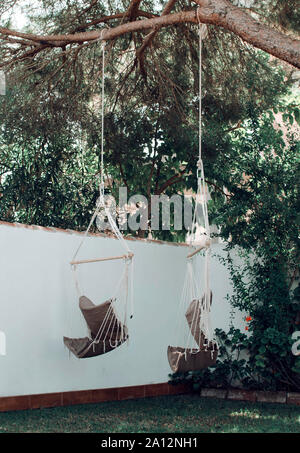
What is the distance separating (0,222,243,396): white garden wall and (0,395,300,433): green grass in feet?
0.87

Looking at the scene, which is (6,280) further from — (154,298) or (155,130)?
(155,130)

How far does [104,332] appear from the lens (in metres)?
4.66

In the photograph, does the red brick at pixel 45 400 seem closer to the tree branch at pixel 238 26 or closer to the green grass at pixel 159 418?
the green grass at pixel 159 418

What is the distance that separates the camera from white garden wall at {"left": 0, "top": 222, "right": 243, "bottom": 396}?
4.73 metres

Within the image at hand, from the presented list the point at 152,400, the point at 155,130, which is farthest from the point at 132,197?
the point at 152,400

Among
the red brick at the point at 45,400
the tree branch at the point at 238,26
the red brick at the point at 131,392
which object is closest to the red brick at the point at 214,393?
the red brick at the point at 131,392

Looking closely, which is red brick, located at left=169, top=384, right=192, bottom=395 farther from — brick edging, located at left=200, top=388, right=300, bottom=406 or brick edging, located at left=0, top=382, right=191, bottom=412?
brick edging, located at left=200, top=388, right=300, bottom=406

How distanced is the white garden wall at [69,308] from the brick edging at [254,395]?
472 mm

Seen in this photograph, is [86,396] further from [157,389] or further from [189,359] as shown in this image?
[189,359]

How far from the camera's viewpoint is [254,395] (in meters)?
5.66

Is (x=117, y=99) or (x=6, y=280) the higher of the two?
(x=117, y=99)

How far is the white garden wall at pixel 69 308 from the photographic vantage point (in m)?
4.73

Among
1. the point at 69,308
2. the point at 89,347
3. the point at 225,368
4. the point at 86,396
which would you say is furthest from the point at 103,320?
the point at 225,368

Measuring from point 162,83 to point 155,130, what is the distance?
36.4 inches
